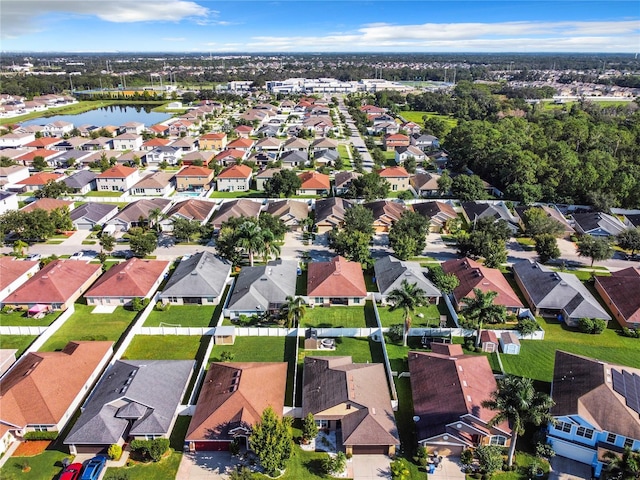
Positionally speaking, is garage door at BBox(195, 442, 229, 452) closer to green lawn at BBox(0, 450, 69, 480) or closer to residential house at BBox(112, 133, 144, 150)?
green lawn at BBox(0, 450, 69, 480)

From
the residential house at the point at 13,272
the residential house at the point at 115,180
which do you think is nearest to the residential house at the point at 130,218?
the residential house at the point at 13,272

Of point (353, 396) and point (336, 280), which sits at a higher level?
point (336, 280)

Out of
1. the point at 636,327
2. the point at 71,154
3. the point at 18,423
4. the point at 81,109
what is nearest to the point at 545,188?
the point at 636,327

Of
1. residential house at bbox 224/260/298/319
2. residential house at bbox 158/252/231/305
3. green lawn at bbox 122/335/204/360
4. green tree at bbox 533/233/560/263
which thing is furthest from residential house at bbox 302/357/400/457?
green tree at bbox 533/233/560/263

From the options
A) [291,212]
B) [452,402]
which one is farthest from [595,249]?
[291,212]

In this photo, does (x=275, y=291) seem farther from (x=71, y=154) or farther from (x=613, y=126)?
(x=613, y=126)

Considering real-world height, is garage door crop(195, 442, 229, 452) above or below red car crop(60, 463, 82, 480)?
below

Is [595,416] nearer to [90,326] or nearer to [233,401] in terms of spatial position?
[233,401]
